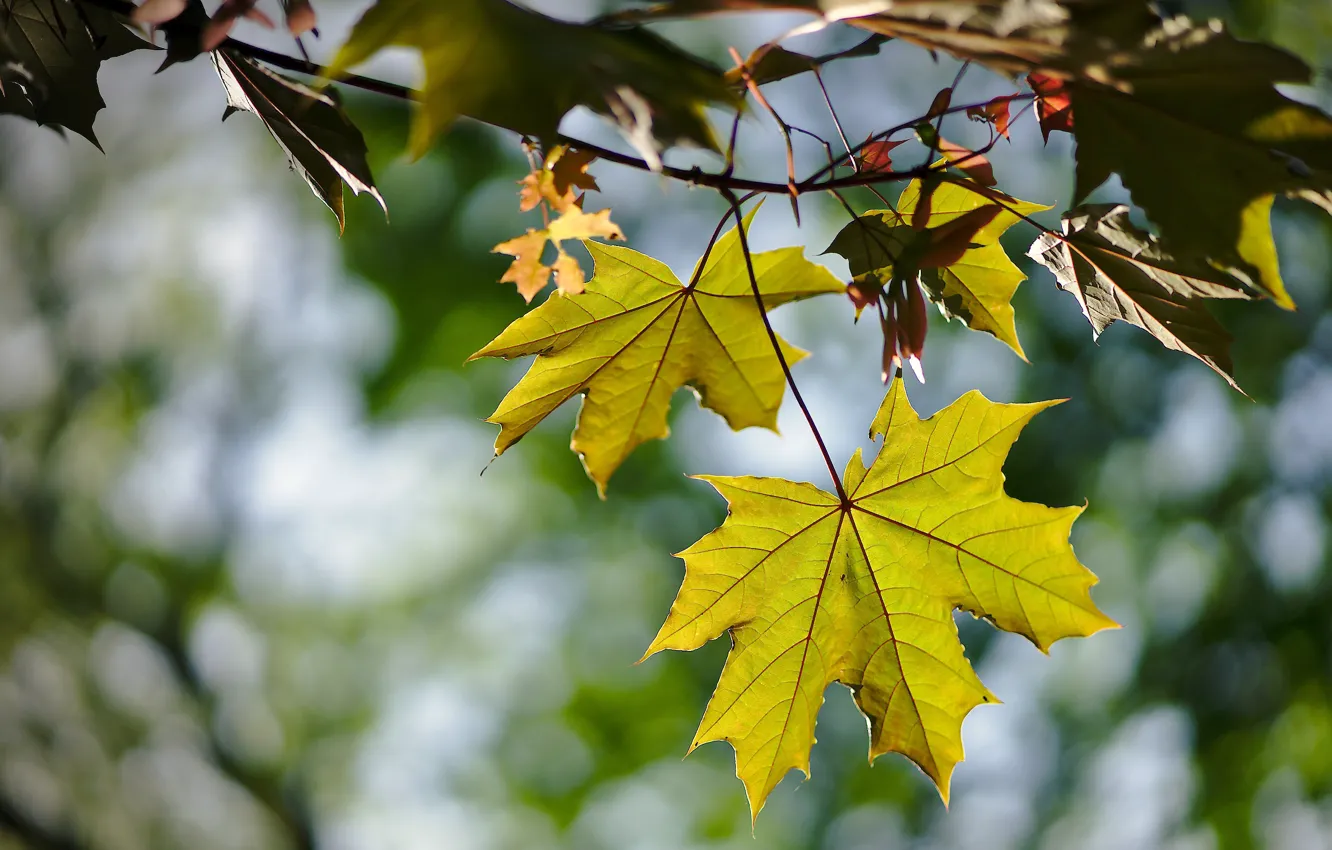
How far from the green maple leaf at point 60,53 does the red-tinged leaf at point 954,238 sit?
0.97 m

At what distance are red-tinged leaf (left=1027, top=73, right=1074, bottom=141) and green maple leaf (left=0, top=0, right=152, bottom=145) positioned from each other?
107 centimetres

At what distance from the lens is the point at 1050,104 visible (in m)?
1.04

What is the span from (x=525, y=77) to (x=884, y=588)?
0.98 meters

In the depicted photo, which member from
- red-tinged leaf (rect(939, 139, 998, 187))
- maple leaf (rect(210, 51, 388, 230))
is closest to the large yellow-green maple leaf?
red-tinged leaf (rect(939, 139, 998, 187))

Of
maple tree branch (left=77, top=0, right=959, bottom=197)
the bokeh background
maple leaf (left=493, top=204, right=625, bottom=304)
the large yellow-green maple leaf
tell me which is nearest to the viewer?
maple tree branch (left=77, top=0, right=959, bottom=197)

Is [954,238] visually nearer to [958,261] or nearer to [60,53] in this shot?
[958,261]

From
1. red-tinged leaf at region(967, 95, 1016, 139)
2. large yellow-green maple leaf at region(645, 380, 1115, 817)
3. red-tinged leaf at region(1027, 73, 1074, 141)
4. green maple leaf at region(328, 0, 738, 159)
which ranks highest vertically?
green maple leaf at region(328, 0, 738, 159)

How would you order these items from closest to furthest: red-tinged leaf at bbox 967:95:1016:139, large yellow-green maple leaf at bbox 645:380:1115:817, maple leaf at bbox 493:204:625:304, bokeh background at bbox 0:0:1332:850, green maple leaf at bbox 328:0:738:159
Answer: green maple leaf at bbox 328:0:738:159 → maple leaf at bbox 493:204:625:304 → red-tinged leaf at bbox 967:95:1016:139 → large yellow-green maple leaf at bbox 645:380:1115:817 → bokeh background at bbox 0:0:1332:850

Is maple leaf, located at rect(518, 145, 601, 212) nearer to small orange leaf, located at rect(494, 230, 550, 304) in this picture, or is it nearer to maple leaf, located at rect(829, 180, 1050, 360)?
small orange leaf, located at rect(494, 230, 550, 304)

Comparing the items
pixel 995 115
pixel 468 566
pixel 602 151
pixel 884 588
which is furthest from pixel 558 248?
pixel 468 566

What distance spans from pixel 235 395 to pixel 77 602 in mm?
3117

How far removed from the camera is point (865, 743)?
10.2 m

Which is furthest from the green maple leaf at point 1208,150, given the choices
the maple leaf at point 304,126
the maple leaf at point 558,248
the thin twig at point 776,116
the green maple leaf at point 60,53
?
the green maple leaf at point 60,53

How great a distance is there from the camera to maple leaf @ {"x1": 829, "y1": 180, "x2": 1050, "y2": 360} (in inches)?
43.1
